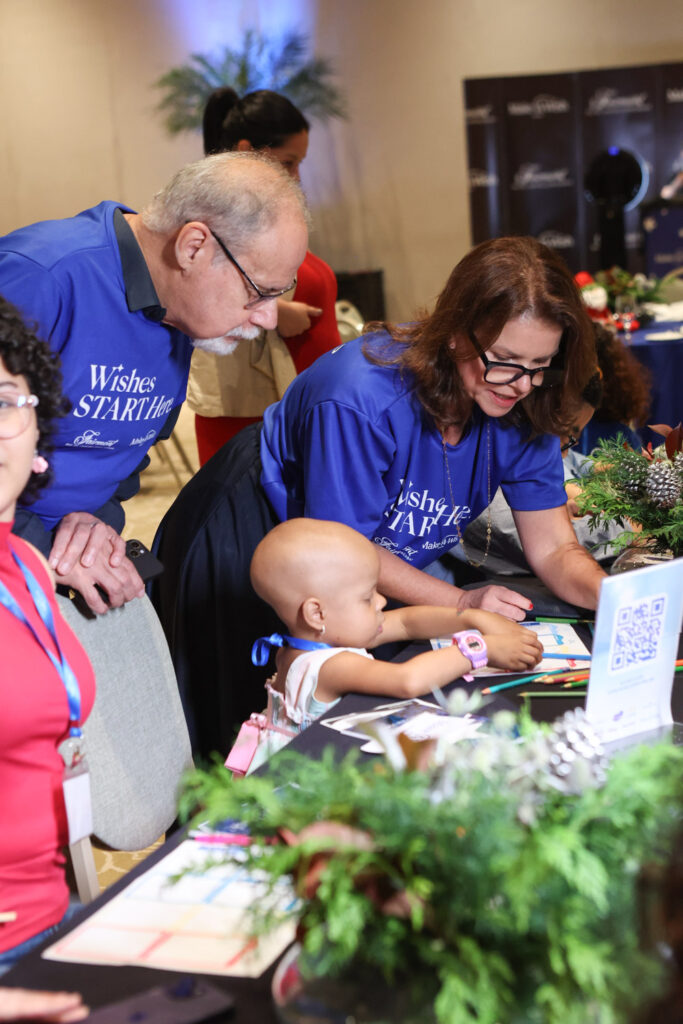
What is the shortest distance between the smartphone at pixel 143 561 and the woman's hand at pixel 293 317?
1769 mm

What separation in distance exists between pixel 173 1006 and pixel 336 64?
9550 millimetres

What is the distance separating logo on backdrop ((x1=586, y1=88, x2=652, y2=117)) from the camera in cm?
890

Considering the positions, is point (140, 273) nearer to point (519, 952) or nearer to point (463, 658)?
point (463, 658)

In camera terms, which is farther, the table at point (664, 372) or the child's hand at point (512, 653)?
the table at point (664, 372)

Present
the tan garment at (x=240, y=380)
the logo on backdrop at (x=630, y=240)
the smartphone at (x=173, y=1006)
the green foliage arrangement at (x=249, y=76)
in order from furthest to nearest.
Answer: the logo on backdrop at (x=630, y=240), the green foliage arrangement at (x=249, y=76), the tan garment at (x=240, y=380), the smartphone at (x=173, y=1006)

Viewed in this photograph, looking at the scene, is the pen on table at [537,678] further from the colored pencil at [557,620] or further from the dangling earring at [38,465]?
→ the dangling earring at [38,465]

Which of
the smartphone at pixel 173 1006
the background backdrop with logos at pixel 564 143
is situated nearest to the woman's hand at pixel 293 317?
the smartphone at pixel 173 1006

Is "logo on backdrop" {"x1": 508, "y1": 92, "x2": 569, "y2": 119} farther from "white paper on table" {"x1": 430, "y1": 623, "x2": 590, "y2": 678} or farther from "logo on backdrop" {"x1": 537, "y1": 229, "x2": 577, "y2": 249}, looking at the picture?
"white paper on table" {"x1": 430, "y1": 623, "x2": 590, "y2": 678}

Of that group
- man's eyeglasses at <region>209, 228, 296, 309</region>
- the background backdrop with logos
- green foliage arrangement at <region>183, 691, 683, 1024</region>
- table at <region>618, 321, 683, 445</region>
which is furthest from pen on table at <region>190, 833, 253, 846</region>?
the background backdrop with logos

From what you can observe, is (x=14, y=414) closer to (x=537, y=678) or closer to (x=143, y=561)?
(x=143, y=561)

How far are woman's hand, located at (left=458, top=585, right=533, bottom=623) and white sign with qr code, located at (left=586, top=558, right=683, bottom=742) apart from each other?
544 millimetres

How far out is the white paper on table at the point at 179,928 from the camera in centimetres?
100

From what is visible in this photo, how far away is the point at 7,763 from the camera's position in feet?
4.06

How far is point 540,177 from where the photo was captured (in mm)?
9086
